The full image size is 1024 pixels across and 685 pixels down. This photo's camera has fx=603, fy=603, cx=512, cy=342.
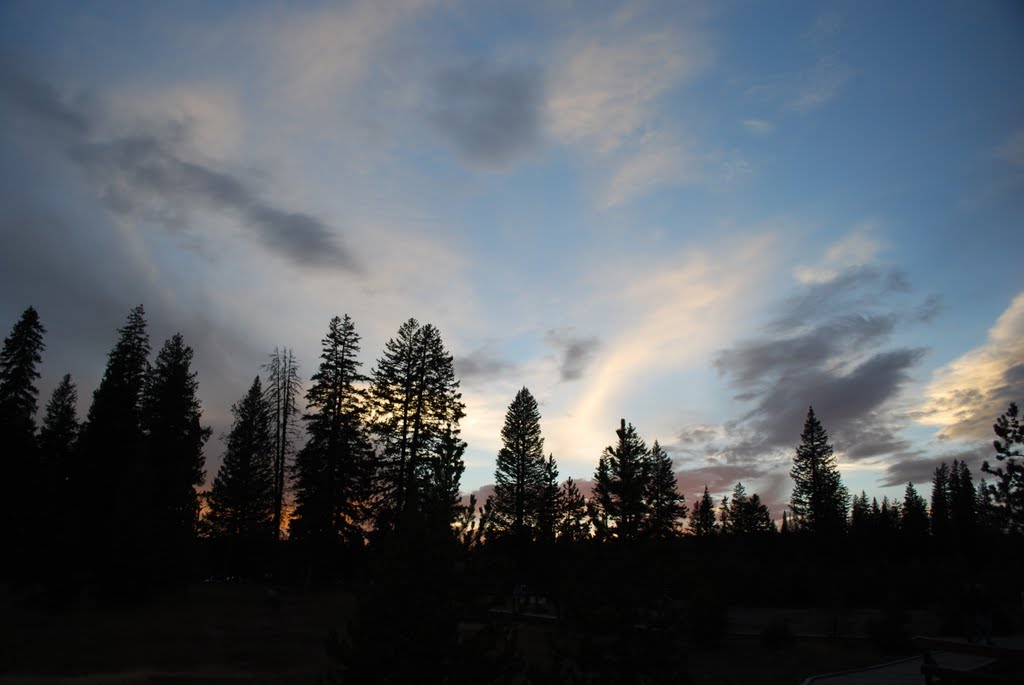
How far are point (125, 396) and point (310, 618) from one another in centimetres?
2160

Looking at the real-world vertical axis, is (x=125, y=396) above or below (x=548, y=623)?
above

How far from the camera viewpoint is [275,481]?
1662 inches

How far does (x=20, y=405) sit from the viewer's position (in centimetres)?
3978

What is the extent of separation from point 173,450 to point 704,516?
85.4 m

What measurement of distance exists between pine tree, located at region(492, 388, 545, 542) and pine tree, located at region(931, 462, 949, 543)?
2438 inches

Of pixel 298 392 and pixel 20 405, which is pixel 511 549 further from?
pixel 20 405

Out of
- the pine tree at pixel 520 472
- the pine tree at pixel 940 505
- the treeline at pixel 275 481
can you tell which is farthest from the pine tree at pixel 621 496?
the pine tree at pixel 940 505

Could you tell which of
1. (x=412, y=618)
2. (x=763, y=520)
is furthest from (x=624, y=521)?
(x=763, y=520)

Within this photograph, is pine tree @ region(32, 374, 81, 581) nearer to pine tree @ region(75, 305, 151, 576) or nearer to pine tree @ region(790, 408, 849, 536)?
pine tree @ region(75, 305, 151, 576)

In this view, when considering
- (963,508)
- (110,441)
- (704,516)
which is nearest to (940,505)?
(963,508)

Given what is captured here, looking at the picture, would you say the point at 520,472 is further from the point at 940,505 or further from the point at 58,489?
the point at 940,505

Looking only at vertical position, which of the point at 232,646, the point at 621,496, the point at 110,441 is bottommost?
the point at 232,646

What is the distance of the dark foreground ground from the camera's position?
56.1 ft

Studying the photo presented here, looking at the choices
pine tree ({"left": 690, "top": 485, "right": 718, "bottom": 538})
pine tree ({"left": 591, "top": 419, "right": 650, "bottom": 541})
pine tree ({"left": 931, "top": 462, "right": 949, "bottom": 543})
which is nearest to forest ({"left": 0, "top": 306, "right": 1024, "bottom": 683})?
pine tree ({"left": 591, "top": 419, "right": 650, "bottom": 541})
